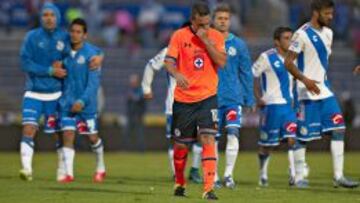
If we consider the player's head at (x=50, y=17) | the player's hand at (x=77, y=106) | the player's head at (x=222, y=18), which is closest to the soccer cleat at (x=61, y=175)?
the player's hand at (x=77, y=106)

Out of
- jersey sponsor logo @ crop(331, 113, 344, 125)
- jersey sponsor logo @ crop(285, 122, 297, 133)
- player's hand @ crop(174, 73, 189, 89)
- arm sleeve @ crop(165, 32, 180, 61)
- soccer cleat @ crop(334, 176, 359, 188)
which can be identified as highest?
arm sleeve @ crop(165, 32, 180, 61)

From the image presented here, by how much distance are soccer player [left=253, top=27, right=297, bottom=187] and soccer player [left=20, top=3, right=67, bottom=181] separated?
328 cm

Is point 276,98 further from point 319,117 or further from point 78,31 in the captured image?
point 78,31

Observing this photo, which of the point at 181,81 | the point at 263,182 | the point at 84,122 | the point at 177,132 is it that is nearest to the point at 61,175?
the point at 84,122

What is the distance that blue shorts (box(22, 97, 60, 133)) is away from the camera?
20.1 m

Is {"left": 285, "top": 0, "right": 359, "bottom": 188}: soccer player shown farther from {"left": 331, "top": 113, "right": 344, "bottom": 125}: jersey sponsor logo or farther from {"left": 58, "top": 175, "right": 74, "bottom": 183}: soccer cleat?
{"left": 58, "top": 175, "right": 74, "bottom": 183}: soccer cleat

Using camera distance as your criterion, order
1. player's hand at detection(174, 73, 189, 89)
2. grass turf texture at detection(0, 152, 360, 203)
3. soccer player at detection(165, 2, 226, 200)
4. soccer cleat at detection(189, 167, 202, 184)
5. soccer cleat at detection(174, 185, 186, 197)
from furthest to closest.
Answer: soccer cleat at detection(189, 167, 202, 184) < soccer cleat at detection(174, 185, 186, 197) < grass turf texture at detection(0, 152, 360, 203) < soccer player at detection(165, 2, 226, 200) < player's hand at detection(174, 73, 189, 89)

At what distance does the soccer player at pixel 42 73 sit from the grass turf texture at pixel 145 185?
3.02 feet

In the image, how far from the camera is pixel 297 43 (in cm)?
1794

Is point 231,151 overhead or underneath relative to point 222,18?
underneath

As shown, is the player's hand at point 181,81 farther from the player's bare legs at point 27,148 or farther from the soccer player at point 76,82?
the player's bare legs at point 27,148

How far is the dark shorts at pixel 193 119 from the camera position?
50.6 feet

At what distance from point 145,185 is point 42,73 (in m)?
2.78

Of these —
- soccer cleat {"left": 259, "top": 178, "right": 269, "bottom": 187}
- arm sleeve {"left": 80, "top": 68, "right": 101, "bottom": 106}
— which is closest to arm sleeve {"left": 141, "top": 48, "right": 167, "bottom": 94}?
arm sleeve {"left": 80, "top": 68, "right": 101, "bottom": 106}
